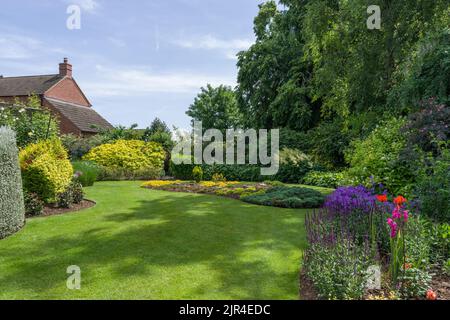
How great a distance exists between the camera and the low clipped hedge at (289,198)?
942cm

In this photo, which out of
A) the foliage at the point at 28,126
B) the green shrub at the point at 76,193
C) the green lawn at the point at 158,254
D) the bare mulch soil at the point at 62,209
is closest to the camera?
the green lawn at the point at 158,254

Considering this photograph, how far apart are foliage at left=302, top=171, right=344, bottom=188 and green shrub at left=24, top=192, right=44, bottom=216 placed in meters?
9.60

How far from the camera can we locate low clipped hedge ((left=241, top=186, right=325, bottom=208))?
9.42 meters

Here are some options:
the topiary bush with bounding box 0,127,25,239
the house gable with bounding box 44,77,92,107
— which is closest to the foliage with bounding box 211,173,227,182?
the topiary bush with bounding box 0,127,25,239

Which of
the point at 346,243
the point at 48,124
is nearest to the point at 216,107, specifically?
the point at 48,124

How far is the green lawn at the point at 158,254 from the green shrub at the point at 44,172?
1.08m

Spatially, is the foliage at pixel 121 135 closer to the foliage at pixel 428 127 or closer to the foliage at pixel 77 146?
the foliage at pixel 77 146

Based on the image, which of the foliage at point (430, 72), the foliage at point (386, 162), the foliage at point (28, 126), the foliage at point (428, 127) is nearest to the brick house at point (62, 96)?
the foliage at point (28, 126)

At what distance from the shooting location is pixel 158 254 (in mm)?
5559

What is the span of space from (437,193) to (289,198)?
3.84 meters

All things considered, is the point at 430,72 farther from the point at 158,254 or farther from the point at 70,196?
the point at 70,196

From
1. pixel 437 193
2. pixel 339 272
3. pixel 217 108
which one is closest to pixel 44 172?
pixel 339 272
